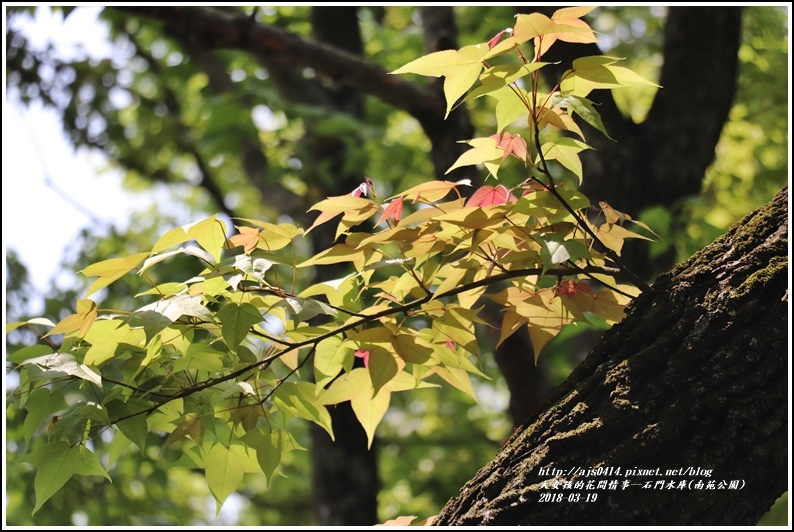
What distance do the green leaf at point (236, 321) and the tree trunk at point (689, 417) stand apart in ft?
1.32

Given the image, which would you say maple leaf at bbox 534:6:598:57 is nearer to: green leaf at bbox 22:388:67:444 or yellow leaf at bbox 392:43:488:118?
yellow leaf at bbox 392:43:488:118

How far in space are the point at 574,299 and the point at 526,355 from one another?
1.93 meters

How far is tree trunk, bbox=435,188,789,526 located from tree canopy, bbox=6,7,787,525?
13 centimetres

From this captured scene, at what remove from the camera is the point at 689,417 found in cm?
95

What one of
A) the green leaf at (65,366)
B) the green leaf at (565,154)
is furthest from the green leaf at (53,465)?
the green leaf at (565,154)

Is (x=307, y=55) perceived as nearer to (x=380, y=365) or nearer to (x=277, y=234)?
(x=277, y=234)

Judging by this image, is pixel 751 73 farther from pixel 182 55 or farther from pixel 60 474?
pixel 60 474

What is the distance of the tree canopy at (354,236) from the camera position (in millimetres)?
986

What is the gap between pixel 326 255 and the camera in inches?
38.8

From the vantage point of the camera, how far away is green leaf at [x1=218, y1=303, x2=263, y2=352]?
951 mm

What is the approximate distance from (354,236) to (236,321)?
0.62 feet

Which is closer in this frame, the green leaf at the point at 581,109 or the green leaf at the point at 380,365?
the green leaf at the point at 581,109

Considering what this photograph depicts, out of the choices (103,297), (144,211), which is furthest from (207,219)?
(144,211)

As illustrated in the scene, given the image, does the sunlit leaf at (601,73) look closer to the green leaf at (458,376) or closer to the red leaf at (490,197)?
the red leaf at (490,197)
